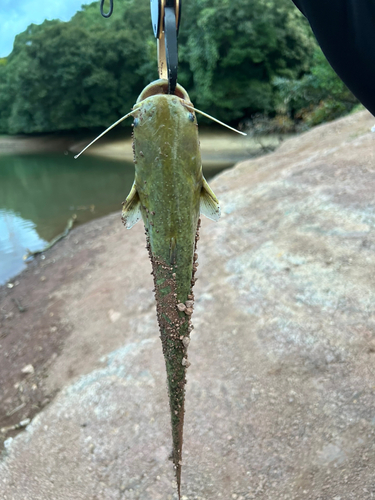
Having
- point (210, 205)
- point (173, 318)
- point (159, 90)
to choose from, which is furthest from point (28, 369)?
point (159, 90)

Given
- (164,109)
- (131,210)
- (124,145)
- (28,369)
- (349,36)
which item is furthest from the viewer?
(124,145)

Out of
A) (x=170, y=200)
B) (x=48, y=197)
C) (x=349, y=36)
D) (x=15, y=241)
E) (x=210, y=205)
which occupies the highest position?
(x=349, y=36)

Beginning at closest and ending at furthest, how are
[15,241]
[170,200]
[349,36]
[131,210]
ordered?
[170,200] → [349,36] → [131,210] → [15,241]

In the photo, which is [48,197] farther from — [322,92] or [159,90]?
[159,90]

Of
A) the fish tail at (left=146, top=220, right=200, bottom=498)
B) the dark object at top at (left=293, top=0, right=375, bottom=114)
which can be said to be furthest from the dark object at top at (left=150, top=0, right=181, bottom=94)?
the fish tail at (left=146, top=220, right=200, bottom=498)

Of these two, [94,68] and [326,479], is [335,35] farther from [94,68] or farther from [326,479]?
[94,68]

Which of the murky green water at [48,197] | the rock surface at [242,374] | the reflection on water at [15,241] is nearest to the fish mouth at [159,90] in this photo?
the rock surface at [242,374]
